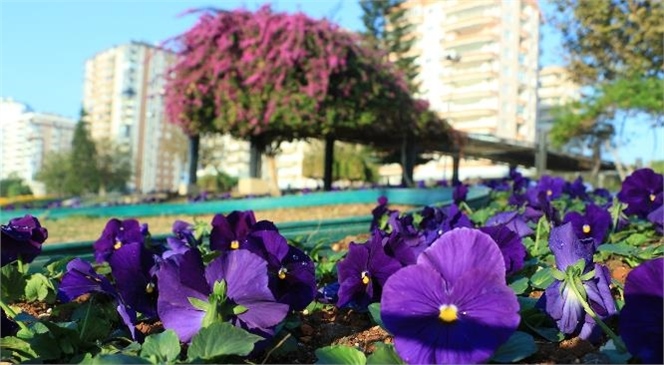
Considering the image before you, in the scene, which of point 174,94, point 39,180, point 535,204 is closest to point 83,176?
point 39,180

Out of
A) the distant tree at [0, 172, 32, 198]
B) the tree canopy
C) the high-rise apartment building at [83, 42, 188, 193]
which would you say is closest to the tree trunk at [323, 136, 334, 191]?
the tree canopy

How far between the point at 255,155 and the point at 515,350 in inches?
487

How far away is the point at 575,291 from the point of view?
0.95 m

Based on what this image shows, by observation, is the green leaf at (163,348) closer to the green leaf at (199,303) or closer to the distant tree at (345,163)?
the green leaf at (199,303)

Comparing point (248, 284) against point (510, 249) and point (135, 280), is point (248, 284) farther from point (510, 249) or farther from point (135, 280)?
point (510, 249)

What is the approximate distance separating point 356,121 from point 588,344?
386 inches

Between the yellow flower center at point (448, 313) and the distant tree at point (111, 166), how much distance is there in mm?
56623

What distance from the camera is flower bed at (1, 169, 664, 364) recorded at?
0.79 m

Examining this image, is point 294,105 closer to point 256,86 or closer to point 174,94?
point 256,86

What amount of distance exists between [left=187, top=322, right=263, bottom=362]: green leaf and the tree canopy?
352 inches

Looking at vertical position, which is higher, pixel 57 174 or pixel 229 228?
pixel 57 174

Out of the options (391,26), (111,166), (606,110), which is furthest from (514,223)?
(111,166)

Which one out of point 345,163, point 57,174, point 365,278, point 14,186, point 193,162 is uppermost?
point 345,163

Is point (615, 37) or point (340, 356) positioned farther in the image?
point (615, 37)
